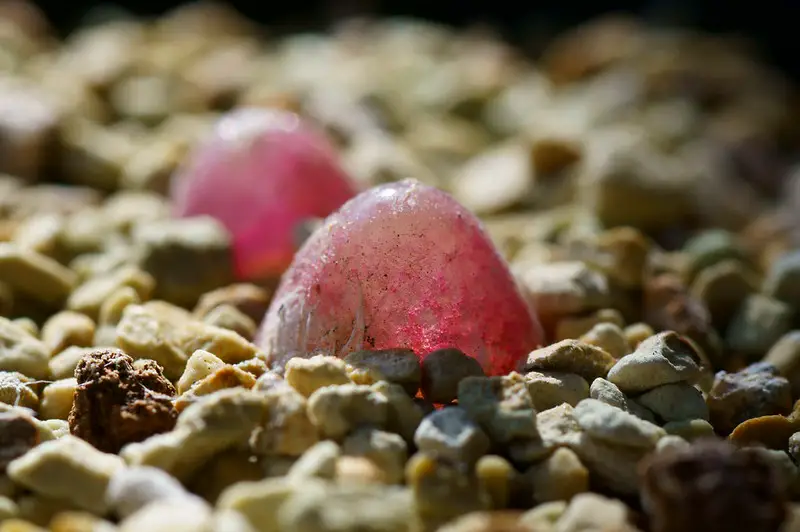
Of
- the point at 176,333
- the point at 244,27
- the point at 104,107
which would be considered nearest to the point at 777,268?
the point at 176,333

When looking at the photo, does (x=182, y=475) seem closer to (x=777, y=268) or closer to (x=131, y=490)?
(x=131, y=490)

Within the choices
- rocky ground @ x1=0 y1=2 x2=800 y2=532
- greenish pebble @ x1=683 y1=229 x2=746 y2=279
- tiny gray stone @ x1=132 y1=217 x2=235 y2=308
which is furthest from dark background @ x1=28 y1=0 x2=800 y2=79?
tiny gray stone @ x1=132 y1=217 x2=235 y2=308

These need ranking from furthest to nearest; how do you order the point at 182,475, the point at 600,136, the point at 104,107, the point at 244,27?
the point at 244,27 → the point at 104,107 → the point at 600,136 → the point at 182,475

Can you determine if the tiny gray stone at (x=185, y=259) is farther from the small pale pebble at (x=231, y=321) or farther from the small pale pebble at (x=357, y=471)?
the small pale pebble at (x=357, y=471)

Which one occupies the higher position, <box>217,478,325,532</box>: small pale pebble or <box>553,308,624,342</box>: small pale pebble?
<box>553,308,624,342</box>: small pale pebble

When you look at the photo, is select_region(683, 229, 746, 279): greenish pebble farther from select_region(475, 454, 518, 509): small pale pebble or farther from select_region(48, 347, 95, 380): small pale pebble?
select_region(48, 347, 95, 380): small pale pebble

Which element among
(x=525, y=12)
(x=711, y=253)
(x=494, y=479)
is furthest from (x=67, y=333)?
(x=525, y=12)

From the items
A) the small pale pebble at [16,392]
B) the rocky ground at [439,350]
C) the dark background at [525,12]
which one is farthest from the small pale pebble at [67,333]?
the dark background at [525,12]
